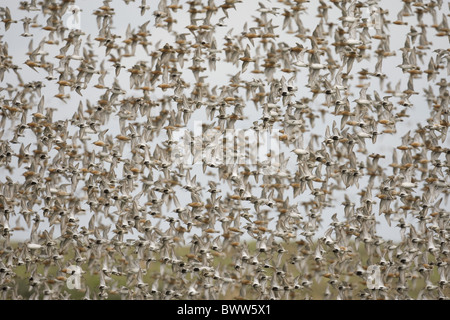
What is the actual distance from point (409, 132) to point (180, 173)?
5.00m

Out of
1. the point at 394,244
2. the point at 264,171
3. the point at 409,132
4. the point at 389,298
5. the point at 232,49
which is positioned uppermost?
the point at 232,49

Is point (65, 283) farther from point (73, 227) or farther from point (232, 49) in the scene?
point (232, 49)

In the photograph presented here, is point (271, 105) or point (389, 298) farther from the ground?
point (271, 105)

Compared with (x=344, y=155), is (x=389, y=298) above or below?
below

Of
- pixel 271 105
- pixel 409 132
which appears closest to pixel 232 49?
pixel 271 105

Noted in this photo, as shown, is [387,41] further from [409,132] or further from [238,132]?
[238,132]

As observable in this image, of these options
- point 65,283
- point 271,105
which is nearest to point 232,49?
point 271,105

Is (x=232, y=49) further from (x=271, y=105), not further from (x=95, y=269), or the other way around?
(x=95, y=269)

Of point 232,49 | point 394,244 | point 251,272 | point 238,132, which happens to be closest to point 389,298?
point 394,244

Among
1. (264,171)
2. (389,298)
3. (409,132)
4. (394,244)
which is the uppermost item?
(409,132)

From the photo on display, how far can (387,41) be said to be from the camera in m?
13.6

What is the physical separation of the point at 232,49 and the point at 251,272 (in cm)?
469

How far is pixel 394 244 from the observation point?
13.7 meters

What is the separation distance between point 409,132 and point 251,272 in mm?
4534
